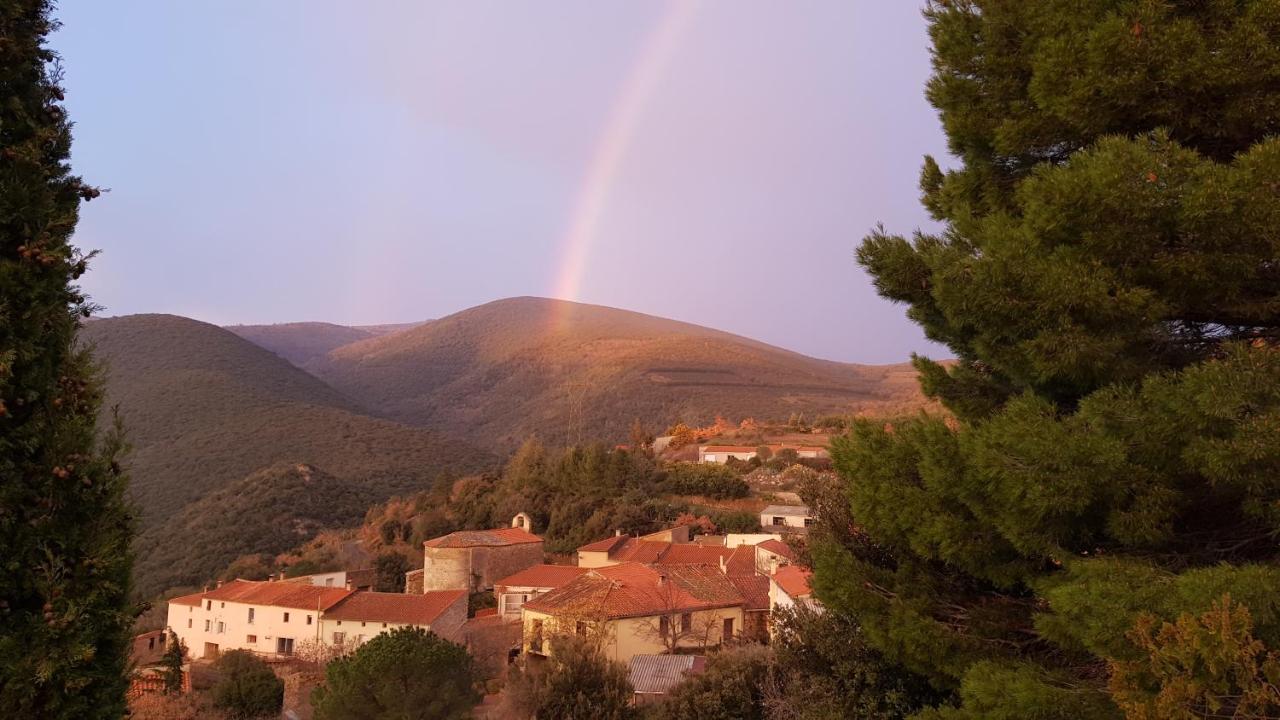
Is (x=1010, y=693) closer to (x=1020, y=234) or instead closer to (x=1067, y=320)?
(x=1067, y=320)

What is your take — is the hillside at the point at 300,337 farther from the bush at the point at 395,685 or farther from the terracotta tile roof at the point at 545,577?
the bush at the point at 395,685

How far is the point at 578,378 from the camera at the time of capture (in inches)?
3243

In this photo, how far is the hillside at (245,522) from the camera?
38438 mm

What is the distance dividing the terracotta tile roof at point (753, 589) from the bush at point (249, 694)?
1222 cm

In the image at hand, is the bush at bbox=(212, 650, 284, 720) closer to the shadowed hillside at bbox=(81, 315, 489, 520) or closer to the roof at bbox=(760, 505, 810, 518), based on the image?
the roof at bbox=(760, 505, 810, 518)

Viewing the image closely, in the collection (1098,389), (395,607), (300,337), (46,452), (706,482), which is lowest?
(395,607)

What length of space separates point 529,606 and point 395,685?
315 inches

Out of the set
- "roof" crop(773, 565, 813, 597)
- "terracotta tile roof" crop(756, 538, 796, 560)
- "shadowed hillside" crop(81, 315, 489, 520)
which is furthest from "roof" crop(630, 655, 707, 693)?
"shadowed hillside" crop(81, 315, 489, 520)

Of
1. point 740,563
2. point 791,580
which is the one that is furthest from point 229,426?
point 791,580

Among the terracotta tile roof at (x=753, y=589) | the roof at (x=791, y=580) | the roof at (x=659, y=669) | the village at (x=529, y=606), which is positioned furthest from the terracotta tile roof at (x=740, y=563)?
the roof at (x=659, y=669)

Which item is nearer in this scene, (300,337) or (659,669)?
(659,669)

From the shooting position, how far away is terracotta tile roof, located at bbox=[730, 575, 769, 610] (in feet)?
76.3

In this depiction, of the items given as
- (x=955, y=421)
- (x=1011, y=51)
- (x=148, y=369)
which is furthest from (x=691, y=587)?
(x=148, y=369)

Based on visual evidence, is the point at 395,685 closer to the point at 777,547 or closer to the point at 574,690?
the point at 574,690
